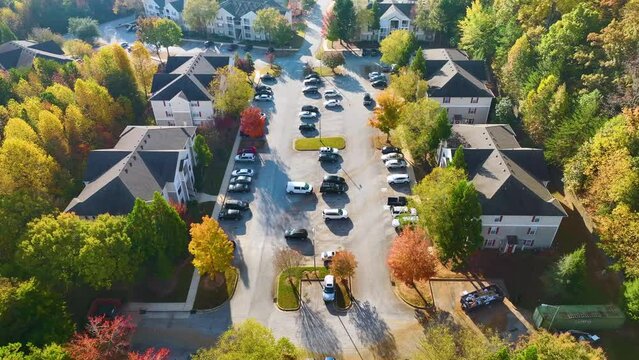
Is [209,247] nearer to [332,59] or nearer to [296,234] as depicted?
[296,234]

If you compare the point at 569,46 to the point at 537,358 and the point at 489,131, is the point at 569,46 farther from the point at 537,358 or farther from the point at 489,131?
the point at 537,358

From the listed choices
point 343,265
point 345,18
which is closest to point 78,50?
point 345,18

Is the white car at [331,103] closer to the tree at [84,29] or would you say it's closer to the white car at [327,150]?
the white car at [327,150]

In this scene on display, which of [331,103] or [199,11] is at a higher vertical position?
[199,11]

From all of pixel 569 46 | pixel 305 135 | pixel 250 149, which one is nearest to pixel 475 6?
pixel 569 46

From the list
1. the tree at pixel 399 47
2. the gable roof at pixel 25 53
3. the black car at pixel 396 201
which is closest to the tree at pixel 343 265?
the black car at pixel 396 201

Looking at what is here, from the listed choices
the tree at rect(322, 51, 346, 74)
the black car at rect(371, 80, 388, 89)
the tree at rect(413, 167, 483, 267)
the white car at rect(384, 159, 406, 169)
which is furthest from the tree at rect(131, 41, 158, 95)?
the tree at rect(413, 167, 483, 267)
